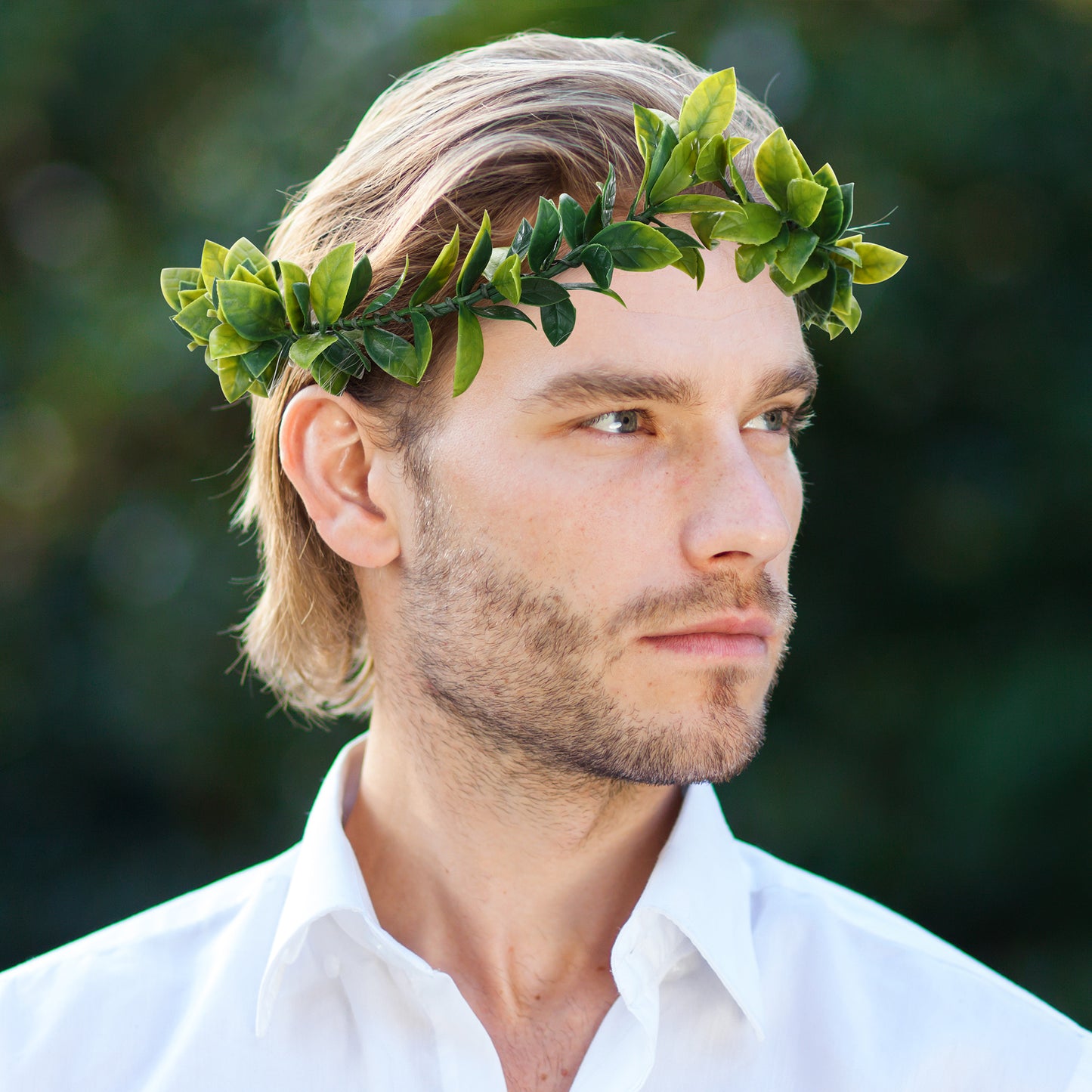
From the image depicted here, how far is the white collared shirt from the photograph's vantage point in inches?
75.2

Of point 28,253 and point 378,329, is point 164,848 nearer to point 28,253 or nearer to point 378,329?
point 28,253

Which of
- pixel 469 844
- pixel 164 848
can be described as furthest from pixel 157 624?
pixel 469 844

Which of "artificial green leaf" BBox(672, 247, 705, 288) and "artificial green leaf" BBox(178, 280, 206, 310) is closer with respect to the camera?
"artificial green leaf" BBox(672, 247, 705, 288)

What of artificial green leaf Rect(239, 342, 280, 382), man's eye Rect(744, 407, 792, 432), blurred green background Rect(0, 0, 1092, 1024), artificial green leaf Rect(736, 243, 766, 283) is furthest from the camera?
blurred green background Rect(0, 0, 1092, 1024)

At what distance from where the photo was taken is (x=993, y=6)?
13.8 ft

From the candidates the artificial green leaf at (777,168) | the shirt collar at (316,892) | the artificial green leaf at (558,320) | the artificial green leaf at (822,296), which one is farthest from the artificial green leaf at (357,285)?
the shirt collar at (316,892)

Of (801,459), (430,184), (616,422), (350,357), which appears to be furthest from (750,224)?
(801,459)

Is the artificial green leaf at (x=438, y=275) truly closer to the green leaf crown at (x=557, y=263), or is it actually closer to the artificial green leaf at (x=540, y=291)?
the green leaf crown at (x=557, y=263)

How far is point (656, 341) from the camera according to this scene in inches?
77.0

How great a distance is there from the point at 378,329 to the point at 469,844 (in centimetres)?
92

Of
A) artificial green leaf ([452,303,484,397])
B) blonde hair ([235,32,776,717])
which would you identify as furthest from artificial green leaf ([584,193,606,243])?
artificial green leaf ([452,303,484,397])

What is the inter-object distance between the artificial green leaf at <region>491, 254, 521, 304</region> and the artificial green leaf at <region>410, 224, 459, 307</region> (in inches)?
3.4

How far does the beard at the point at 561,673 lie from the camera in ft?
6.51

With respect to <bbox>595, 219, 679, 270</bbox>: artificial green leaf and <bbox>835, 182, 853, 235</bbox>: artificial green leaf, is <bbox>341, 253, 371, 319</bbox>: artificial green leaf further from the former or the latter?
<bbox>835, 182, 853, 235</bbox>: artificial green leaf
